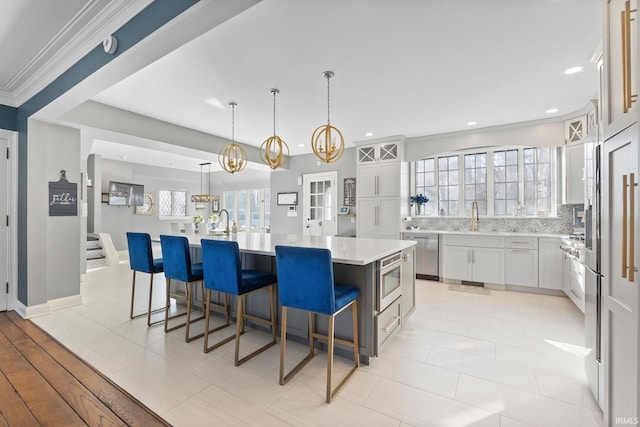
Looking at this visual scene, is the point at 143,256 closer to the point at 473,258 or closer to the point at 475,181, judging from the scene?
the point at 473,258

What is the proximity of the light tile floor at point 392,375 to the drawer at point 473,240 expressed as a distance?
52.2 inches

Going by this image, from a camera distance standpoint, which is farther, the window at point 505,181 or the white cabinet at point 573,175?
the window at point 505,181

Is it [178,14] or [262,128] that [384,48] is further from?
[262,128]

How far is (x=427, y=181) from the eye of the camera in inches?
224

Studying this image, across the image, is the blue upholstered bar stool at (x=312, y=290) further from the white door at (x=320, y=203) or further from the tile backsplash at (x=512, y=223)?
the white door at (x=320, y=203)

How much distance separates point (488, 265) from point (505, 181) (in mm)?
1539

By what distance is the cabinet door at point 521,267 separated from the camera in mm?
4223

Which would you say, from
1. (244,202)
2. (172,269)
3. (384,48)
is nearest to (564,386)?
(384,48)

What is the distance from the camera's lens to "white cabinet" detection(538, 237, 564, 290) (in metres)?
4.06

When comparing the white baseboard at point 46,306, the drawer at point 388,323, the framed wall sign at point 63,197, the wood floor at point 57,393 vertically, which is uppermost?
the framed wall sign at point 63,197

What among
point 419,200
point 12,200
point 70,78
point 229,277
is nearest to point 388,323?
point 229,277

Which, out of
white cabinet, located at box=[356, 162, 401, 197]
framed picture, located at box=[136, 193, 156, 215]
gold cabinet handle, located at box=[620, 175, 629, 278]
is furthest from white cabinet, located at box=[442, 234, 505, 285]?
framed picture, located at box=[136, 193, 156, 215]

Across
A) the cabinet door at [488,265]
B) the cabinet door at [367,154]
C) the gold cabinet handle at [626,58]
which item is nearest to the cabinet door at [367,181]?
the cabinet door at [367,154]

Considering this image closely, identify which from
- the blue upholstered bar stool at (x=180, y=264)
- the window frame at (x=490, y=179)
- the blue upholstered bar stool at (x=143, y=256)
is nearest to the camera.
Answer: the blue upholstered bar stool at (x=180, y=264)
